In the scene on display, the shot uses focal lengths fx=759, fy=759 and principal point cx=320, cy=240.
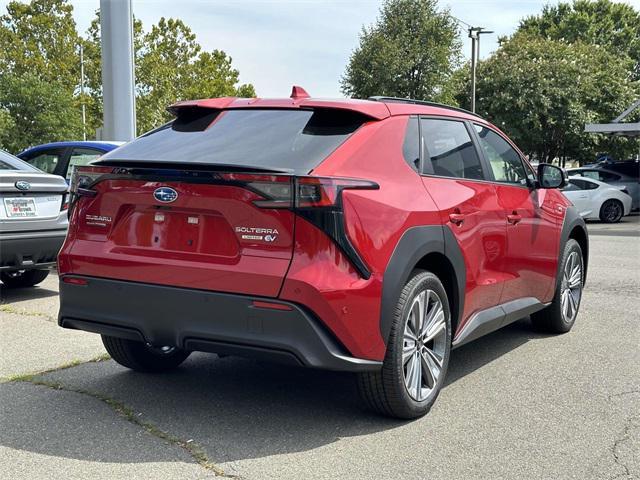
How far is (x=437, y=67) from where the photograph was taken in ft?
124

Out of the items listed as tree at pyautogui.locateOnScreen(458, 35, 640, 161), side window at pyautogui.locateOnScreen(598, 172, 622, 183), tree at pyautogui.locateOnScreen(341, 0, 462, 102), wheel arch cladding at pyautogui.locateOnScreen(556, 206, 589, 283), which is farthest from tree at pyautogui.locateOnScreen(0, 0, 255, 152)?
wheel arch cladding at pyautogui.locateOnScreen(556, 206, 589, 283)

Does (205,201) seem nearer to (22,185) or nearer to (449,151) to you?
(449,151)

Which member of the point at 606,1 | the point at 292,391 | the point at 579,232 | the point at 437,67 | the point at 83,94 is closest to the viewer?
the point at 292,391

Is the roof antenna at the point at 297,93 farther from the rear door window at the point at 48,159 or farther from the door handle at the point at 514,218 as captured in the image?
the rear door window at the point at 48,159

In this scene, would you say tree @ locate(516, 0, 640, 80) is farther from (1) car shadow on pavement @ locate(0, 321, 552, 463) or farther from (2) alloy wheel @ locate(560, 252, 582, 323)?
(1) car shadow on pavement @ locate(0, 321, 552, 463)

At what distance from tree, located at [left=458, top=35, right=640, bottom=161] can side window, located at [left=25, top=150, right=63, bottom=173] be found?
85.0ft

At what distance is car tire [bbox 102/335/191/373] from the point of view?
15.5ft

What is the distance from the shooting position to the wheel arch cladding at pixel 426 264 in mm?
3764

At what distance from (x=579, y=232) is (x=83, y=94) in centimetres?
3811

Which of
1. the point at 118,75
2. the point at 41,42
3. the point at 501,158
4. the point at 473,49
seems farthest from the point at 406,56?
the point at 501,158

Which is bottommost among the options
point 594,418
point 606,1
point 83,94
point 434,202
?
point 594,418

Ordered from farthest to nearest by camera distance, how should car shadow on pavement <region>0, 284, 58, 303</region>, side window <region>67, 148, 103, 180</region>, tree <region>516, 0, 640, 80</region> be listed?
tree <region>516, 0, 640, 80</region>
side window <region>67, 148, 103, 180</region>
car shadow on pavement <region>0, 284, 58, 303</region>

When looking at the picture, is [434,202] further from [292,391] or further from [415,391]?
[292,391]

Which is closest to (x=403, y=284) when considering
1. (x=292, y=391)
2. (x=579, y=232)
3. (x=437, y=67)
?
(x=292, y=391)
